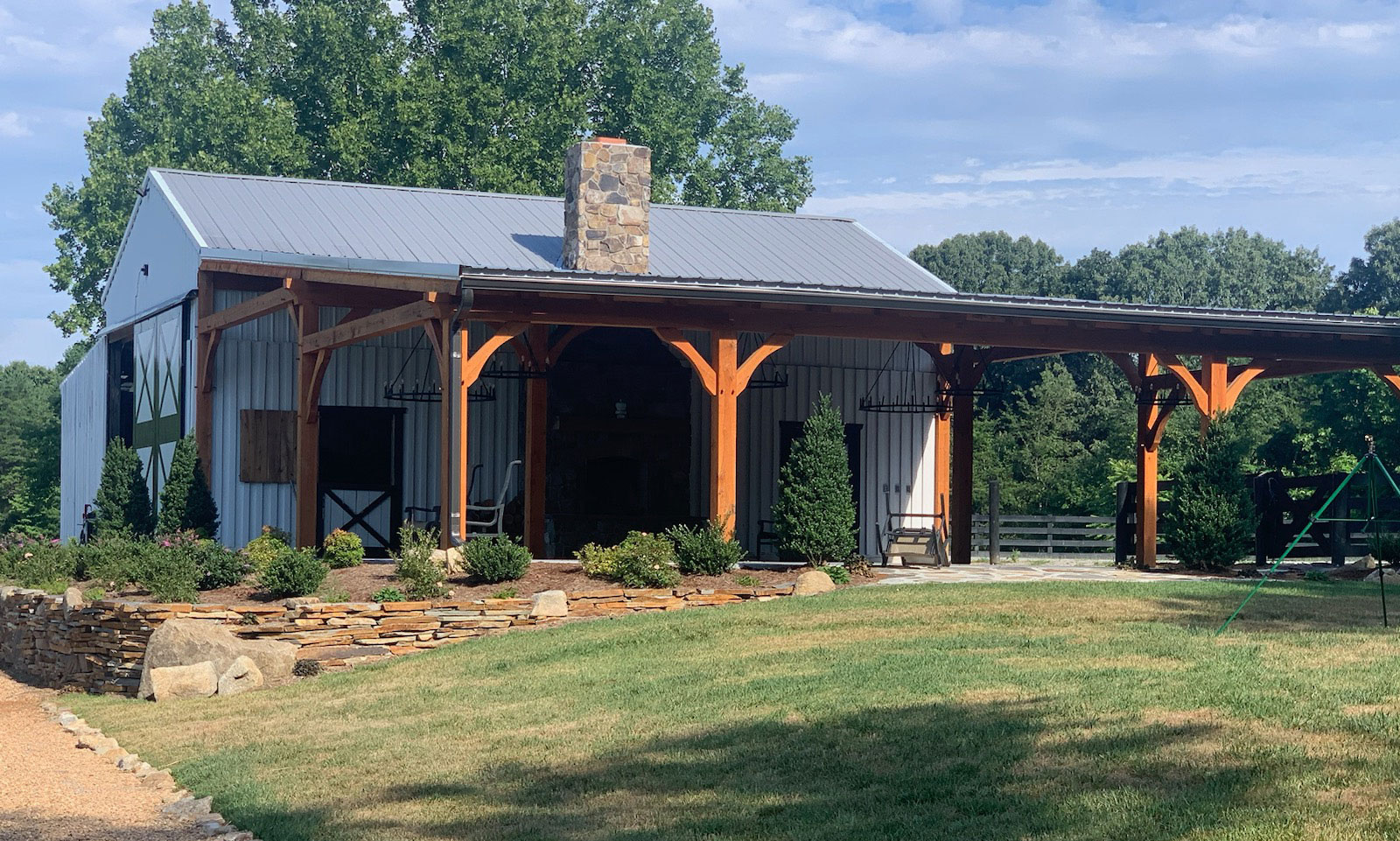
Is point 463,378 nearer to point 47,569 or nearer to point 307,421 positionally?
point 307,421

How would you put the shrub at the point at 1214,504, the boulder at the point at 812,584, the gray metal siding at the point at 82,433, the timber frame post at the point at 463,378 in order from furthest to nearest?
1. the gray metal siding at the point at 82,433
2. the shrub at the point at 1214,504
3. the timber frame post at the point at 463,378
4. the boulder at the point at 812,584

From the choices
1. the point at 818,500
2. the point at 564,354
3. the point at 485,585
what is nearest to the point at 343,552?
the point at 485,585

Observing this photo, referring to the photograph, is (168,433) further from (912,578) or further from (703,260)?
(912,578)

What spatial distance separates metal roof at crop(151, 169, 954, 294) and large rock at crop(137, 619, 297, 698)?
6.87 m

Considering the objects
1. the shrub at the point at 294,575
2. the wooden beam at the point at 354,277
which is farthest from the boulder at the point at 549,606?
the wooden beam at the point at 354,277

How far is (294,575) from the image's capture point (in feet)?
48.3

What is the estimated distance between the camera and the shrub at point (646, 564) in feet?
49.6

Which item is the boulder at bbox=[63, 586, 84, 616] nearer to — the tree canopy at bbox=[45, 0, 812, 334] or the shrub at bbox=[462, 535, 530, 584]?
the shrub at bbox=[462, 535, 530, 584]

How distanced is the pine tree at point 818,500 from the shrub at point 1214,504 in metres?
3.77

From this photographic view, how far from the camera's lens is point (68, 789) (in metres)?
9.53

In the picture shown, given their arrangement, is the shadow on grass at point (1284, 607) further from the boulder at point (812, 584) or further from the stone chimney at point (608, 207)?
the stone chimney at point (608, 207)

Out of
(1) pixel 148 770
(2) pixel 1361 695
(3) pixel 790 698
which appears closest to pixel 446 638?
(1) pixel 148 770

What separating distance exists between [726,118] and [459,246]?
2323 centimetres

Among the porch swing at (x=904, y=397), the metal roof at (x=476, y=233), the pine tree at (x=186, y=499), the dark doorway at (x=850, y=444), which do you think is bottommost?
the pine tree at (x=186, y=499)
